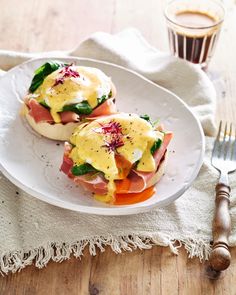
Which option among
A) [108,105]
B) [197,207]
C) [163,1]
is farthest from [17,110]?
[163,1]

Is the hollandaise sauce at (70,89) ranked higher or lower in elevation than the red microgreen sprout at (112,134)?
lower

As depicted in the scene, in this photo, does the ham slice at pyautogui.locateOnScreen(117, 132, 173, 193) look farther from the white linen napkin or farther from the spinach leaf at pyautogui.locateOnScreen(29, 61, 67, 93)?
the spinach leaf at pyautogui.locateOnScreen(29, 61, 67, 93)

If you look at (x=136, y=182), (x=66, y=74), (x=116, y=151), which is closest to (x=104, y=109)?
(x=66, y=74)

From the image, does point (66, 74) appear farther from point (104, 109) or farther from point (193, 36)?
point (193, 36)

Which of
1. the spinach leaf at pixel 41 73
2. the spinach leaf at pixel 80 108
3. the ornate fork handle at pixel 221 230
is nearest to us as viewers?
the ornate fork handle at pixel 221 230

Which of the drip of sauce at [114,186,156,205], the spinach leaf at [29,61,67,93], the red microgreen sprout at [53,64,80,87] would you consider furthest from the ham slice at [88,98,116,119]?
the drip of sauce at [114,186,156,205]

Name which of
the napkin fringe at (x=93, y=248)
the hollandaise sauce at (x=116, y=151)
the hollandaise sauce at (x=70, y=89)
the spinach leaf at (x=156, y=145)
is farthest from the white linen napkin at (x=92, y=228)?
the hollandaise sauce at (x=70, y=89)

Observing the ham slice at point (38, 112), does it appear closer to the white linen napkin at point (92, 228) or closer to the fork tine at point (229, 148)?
the white linen napkin at point (92, 228)
